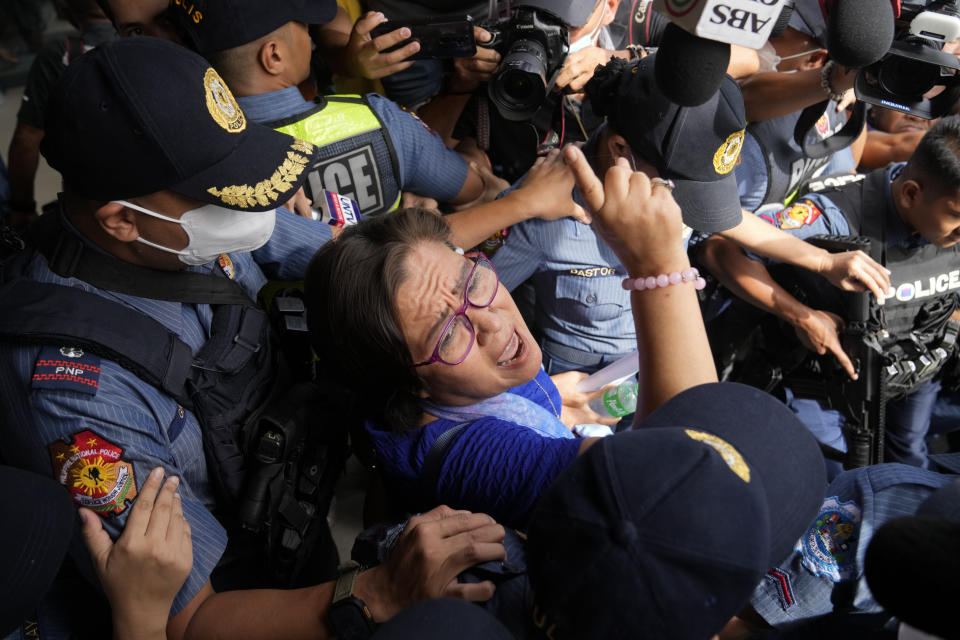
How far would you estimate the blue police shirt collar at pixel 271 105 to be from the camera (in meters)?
1.78

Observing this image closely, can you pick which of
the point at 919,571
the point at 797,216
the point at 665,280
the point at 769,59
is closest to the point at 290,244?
the point at 665,280

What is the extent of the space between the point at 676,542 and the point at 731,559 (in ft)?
0.22

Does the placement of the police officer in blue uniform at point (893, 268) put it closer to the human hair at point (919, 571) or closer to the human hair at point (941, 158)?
the human hair at point (941, 158)

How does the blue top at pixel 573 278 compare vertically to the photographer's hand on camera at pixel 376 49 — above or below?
below

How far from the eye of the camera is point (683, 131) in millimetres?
1663

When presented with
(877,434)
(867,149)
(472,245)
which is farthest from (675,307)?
(867,149)

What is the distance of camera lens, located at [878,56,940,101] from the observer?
1.66 metres

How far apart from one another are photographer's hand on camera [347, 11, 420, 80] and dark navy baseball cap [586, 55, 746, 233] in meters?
0.66

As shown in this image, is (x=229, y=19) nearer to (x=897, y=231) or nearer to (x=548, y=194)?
(x=548, y=194)

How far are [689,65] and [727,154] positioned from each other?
0.63 meters

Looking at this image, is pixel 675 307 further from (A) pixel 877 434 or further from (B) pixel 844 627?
(A) pixel 877 434

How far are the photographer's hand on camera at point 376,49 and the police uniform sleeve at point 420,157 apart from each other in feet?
0.54

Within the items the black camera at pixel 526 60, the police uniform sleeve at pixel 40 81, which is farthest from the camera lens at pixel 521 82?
the police uniform sleeve at pixel 40 81

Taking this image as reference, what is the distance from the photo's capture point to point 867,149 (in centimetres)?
282
